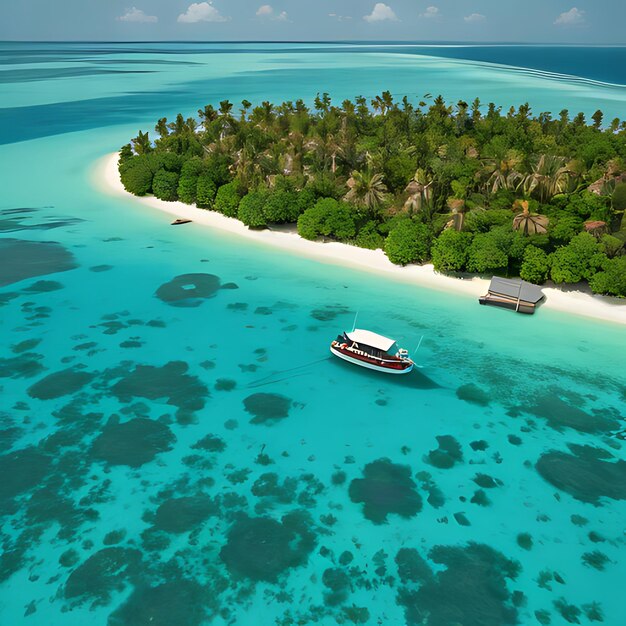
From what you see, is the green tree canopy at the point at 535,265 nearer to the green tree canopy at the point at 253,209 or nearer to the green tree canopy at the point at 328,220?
the green tree canopy at the point at 328,220

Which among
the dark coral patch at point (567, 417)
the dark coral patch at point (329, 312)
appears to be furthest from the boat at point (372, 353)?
the dark coral patch at point (567, 417)

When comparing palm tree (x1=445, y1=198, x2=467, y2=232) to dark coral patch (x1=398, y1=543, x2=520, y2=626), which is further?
palm tree (x1=445, y1=198, x2=467, y2=232)

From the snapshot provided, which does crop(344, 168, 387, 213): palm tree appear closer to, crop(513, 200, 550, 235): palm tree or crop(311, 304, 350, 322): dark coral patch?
crop(513, 200, 550, 235): palm tree

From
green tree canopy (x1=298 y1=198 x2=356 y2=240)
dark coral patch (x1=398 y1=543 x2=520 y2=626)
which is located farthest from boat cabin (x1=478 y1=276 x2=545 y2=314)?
dark coral patch (x1=398 y1=543 x2=520 y2=626)

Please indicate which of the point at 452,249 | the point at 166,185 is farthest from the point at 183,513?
the point at 166,185

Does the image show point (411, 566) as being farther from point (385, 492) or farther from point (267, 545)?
point (267, 545)

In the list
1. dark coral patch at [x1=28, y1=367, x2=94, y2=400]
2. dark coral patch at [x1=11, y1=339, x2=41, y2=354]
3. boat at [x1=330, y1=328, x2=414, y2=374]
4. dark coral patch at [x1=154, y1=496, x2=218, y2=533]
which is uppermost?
boat at [x1=330, y1=328, x2=414, y2=374]

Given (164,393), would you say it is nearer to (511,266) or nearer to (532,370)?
(532,370)
